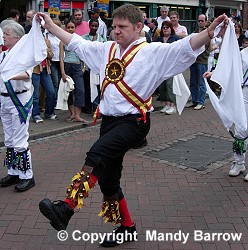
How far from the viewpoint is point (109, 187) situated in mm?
3713

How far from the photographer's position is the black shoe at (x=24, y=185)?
5.01 metres

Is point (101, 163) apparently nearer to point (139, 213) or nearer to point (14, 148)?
point (139, 213)

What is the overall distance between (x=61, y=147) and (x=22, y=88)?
2.26 meters

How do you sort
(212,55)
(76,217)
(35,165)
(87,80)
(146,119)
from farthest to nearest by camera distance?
1. (212,55)
2. (87,80)
3. (35,165)
4. (76,217)
5. (146,119)

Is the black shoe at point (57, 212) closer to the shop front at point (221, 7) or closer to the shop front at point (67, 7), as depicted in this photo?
the shop front at point (67, 7)

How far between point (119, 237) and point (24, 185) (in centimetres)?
170

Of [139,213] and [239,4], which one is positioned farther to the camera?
[239,4]

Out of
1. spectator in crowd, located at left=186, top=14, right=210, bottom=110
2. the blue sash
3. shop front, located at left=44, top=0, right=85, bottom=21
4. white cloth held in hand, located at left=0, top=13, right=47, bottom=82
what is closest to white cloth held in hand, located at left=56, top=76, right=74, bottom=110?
spectator in crowd, located at left=186, top=14, right=210, bottom=110

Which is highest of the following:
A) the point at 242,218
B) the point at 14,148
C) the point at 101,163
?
the point at 101,163

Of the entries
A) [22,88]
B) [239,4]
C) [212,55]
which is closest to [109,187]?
[22,88]

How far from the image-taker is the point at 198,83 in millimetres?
10258

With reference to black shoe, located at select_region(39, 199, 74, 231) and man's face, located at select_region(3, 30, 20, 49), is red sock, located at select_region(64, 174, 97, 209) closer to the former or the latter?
black shoe, located at select_region(39, 199, 74, 231)

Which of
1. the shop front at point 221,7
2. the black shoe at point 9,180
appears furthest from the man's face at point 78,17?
the shop front at point 221,7

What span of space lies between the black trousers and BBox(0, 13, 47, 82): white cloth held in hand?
109 cm
